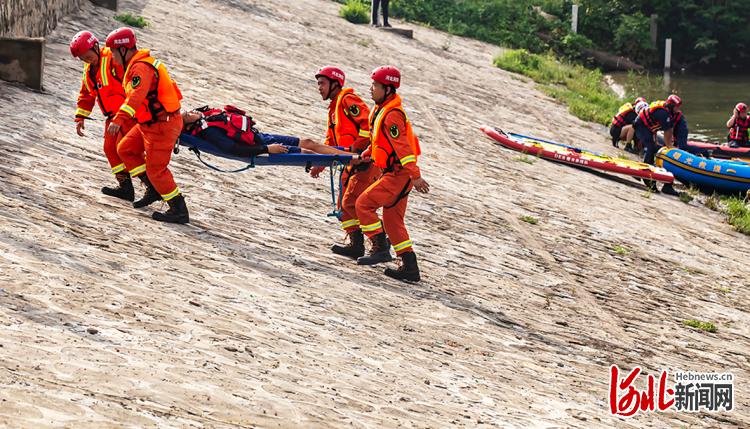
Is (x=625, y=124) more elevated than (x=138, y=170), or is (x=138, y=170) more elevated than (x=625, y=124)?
(x=138, y=170)

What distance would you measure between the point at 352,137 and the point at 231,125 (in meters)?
1.34

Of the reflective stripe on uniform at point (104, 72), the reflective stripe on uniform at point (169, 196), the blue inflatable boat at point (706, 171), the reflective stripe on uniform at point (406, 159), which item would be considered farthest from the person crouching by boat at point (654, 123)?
the reflective stripe on uniform at point (104, 72)

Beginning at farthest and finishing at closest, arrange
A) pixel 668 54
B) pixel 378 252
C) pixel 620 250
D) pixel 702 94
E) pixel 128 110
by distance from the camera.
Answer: pixel 668 54 < pixel 702 94 < pixel 620 250 < pixel 378 252 < pixel 128 110

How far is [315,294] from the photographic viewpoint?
9547mm

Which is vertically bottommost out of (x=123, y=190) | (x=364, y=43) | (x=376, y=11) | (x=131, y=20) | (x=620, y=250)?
(x=620, y=250)

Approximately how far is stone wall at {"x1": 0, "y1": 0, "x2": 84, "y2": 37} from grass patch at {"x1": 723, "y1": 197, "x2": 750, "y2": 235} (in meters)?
12.1

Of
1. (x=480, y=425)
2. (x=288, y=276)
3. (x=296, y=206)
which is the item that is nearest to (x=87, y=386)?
(x=480, y=425)

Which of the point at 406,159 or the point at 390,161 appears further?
the point at 390,161

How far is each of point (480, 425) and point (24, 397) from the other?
3.09m

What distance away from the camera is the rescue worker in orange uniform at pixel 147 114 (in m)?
9.63

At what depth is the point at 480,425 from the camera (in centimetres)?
742

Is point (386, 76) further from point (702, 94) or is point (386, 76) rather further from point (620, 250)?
point (702, 94)

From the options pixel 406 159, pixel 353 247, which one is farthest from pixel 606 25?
pixel 406 159

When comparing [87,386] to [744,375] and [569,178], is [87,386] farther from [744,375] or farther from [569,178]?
[569,178]
